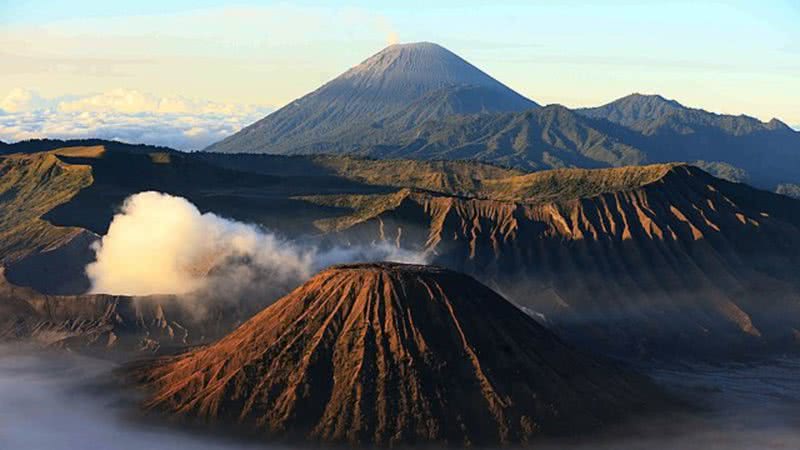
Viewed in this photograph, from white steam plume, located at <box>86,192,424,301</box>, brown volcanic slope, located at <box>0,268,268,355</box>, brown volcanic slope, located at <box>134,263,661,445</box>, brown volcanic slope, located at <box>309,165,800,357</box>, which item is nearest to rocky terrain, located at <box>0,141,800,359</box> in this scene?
brown volcanic slope, located at <box>309,165,800,357</box>

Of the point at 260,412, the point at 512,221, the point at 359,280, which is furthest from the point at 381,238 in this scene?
the point at 260,412

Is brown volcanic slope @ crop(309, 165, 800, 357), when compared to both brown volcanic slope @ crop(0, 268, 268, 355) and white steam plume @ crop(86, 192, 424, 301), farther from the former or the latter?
brown volcanic slope @ crop(0, 268, 268, 355)

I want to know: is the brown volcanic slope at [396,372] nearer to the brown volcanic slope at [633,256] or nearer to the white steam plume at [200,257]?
the white steam plume at [200,257]

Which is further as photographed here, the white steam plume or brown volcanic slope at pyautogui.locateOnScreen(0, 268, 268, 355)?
the white steam plume

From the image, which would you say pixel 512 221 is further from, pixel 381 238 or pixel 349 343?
pixel 349 343

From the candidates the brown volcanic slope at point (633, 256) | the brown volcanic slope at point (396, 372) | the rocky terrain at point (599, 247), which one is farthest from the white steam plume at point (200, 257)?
the brown volcanic slope at point (396, 372)

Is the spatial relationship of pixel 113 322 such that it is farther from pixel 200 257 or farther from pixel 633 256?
pixel 633 256
